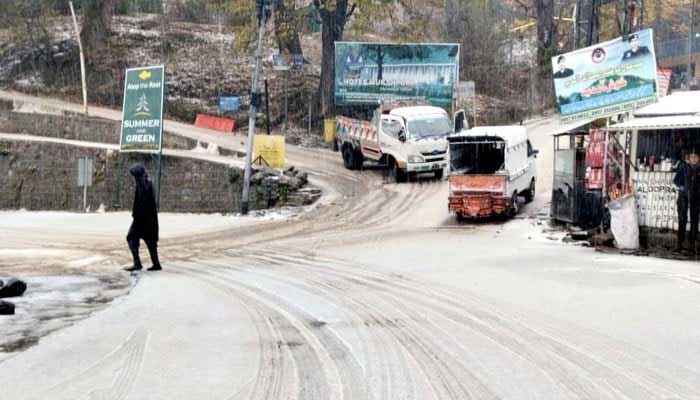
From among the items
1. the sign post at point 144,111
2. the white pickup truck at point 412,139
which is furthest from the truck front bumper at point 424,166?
the sign post at point 144,111

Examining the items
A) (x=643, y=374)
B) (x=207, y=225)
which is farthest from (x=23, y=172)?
(x=643, y=374)

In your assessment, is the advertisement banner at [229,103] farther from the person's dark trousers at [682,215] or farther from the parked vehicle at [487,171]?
the person's dark trousers at [682,215]

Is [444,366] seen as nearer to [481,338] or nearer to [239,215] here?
[481,338]

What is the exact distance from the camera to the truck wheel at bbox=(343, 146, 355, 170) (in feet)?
113

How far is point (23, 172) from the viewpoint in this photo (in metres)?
37.5

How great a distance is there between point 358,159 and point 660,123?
1829 cm

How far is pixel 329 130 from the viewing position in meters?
42.2

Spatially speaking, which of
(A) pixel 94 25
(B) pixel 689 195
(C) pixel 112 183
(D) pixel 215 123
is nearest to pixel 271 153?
(C) pixel 112 183

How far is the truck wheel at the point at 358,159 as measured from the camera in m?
34.0

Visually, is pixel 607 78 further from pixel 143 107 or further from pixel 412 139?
pixel 143 107

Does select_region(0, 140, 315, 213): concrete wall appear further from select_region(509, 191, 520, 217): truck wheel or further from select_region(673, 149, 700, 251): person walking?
select_region(673, 149, 700, 251): person walking

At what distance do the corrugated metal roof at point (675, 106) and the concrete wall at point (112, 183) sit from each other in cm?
1308

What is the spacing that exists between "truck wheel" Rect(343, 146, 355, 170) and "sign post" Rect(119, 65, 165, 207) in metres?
7.91

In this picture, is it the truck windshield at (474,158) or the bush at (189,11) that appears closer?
the truck windshield at (474,158)
